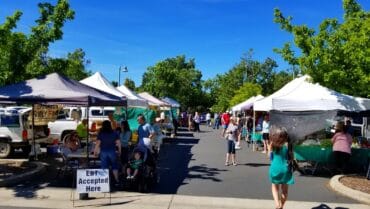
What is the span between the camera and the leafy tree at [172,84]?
61.7 metres

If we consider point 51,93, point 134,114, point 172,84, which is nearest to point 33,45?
point 51,93

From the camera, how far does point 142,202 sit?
10273mm

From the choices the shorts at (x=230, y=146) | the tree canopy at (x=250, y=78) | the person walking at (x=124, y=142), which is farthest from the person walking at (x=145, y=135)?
the tree canopy at (x=250, y=78)

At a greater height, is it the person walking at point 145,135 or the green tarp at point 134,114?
the green tarp at point 134,114

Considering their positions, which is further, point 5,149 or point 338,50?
point 5,149

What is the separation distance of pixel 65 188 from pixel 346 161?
7920 mm

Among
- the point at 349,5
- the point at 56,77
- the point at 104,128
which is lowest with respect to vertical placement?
the point at 104,128

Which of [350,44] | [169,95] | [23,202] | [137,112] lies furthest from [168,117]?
[169,95]

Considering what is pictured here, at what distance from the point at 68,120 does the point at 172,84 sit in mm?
39426

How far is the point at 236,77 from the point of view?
251 ft

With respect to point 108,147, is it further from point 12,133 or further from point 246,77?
point 246,77

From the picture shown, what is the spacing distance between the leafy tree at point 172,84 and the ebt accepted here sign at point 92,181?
51181 mm

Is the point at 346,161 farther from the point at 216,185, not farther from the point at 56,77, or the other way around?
the point at 56,77

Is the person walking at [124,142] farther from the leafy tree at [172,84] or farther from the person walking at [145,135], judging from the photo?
the leafy tree at [172,84]
